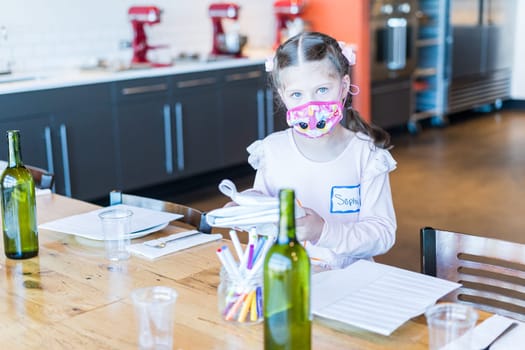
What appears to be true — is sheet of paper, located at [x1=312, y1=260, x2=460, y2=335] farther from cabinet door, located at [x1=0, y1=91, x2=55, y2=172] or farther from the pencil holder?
cabinet door, located at [x1=0, y1=91, x2=55, y2=172]

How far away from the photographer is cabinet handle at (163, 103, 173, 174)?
509 cm

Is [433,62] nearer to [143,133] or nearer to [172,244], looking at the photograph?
[143,133]

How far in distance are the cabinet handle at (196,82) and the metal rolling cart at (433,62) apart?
2.95 metres

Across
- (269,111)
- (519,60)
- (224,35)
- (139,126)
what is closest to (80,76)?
(139,126)

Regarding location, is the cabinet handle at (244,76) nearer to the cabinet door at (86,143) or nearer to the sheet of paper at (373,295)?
the cabinet door at (86,143)

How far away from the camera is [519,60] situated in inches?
359

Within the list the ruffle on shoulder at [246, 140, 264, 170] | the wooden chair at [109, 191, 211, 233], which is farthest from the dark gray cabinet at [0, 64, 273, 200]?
the ruffle on shoulder at [246, 140, 264, 170]

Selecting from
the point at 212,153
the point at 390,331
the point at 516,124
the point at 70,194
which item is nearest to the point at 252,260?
the point at 390,331

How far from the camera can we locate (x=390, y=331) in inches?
50.3

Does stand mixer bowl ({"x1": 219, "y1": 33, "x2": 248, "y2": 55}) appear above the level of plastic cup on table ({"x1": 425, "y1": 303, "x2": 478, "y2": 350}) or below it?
above

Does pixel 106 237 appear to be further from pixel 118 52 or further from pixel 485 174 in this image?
pixel 485 174

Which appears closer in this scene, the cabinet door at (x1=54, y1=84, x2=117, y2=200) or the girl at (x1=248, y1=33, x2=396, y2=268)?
the girl at (x1=248, y1=33, x2=396, y2=268)

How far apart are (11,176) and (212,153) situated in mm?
3730

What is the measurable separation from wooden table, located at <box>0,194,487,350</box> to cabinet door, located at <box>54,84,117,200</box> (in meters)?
2.64
